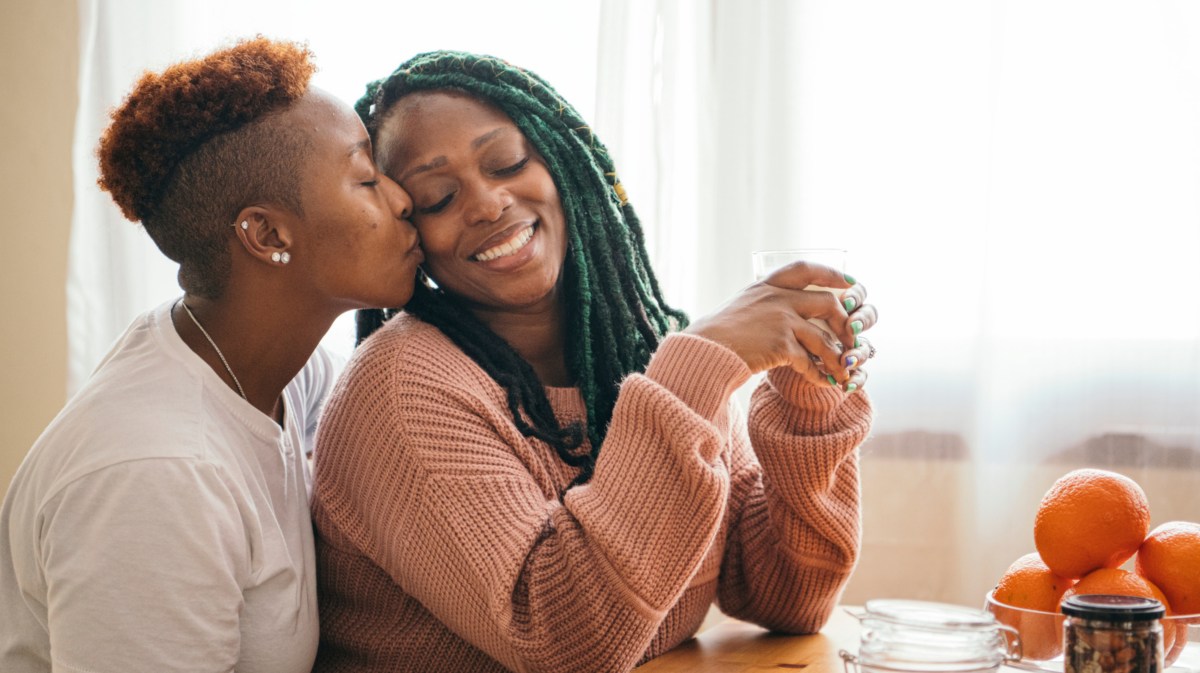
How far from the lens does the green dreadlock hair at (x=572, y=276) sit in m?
1.46

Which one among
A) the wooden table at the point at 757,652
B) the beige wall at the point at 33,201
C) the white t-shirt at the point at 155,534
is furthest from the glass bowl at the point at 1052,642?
the beige wall at the point at 33,201

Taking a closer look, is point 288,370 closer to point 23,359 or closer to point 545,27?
point 545,27

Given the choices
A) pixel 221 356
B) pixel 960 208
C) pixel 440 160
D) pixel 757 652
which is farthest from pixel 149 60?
pixel 757 652

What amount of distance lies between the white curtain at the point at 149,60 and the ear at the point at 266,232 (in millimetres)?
1207

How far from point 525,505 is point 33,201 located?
198cm

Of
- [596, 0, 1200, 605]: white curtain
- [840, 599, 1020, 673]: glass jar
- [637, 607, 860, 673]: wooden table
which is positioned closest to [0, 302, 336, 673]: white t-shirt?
[637, 607, 860, 673]: wooden table

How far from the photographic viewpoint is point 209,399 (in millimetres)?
1225

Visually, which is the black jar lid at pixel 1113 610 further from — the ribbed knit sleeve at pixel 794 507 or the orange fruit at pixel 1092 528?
the ribbed knit sleeve at pixel 794 507

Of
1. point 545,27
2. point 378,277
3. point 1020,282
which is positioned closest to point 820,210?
point 1020,282

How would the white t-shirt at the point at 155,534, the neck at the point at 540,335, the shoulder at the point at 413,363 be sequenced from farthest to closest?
the neck at the point at 540,335, the shoulder at the point at 413,363, the white t-shirt at the point at 155,534

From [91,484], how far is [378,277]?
0.39 meters

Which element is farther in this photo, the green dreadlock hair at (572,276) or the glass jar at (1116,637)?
the green dreadlock hair at (572,276)

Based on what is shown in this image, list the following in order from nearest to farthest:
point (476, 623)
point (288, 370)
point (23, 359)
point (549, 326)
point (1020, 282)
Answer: point (476, 623), point (288, 370), point (549, 326), point (1020, 282), point (23, 359)

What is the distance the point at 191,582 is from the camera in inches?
44.4
